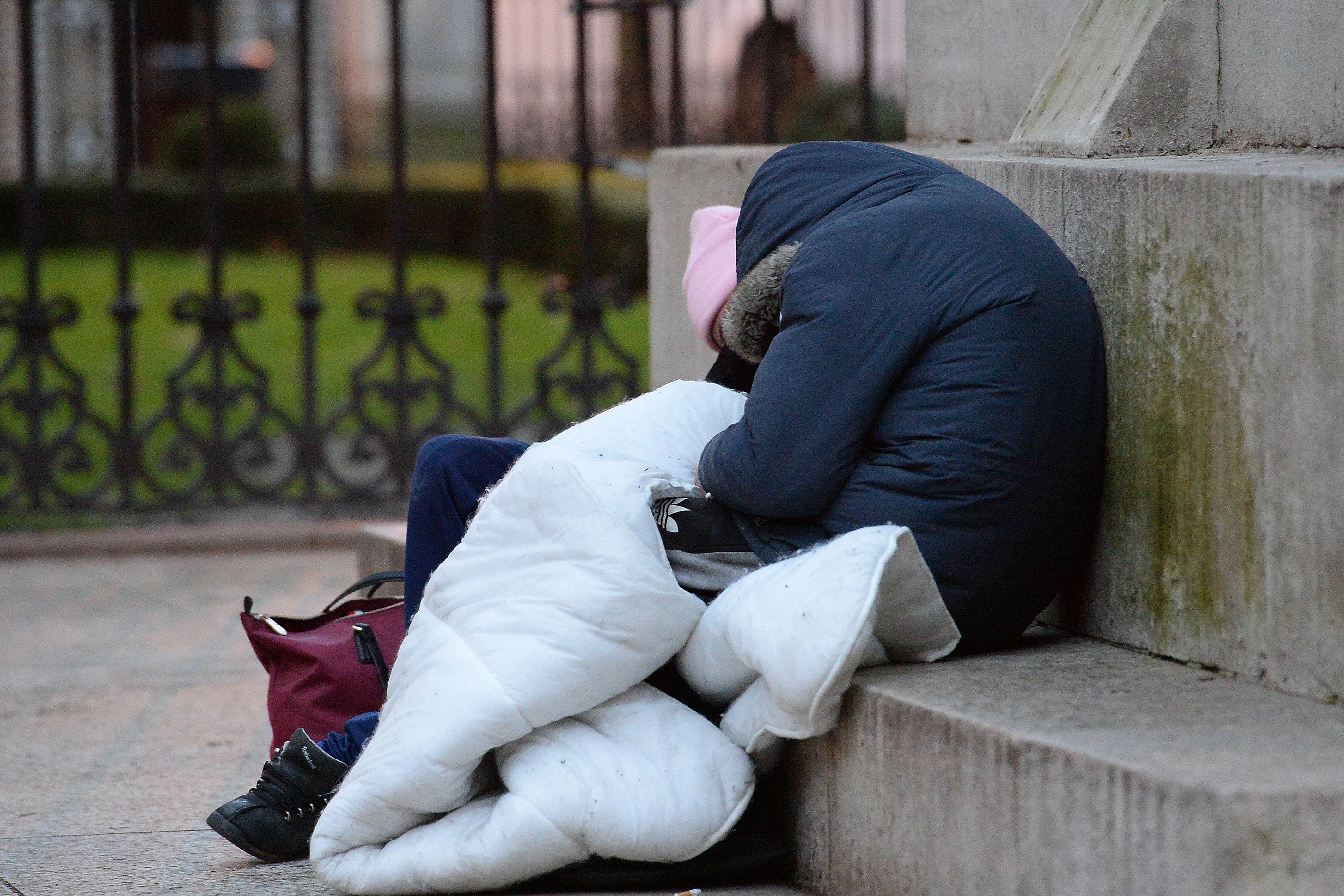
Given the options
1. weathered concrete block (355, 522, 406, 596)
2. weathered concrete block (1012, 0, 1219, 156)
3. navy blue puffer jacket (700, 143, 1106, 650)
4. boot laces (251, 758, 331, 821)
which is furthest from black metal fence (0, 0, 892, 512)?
boot laces (251, 758, 331, 821)

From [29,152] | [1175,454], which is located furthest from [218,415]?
[1175,454]

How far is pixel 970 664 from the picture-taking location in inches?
104

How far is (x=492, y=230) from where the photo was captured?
21.6ft

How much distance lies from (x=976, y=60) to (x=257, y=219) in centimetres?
1376

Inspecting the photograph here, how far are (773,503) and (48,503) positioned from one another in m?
4.96

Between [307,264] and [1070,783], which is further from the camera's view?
[307,264]

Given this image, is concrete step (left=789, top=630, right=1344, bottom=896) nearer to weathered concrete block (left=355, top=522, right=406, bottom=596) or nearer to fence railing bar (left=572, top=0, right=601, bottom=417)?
weathered concrete block (left=355, top=522, right=406, bottom=596)

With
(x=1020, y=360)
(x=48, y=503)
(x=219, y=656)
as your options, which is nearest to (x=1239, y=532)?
(x=1020, y=360)

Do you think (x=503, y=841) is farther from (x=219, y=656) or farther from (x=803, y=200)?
(x=219, y=656)

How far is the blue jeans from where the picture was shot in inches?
120

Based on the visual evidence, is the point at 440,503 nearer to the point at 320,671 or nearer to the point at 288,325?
the point at 320,671

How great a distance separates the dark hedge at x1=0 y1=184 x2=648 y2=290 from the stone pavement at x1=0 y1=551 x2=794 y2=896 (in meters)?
10.5

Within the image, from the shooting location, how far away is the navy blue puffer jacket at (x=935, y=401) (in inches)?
99.6

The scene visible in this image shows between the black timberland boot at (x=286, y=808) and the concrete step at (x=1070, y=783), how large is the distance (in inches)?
32.5
